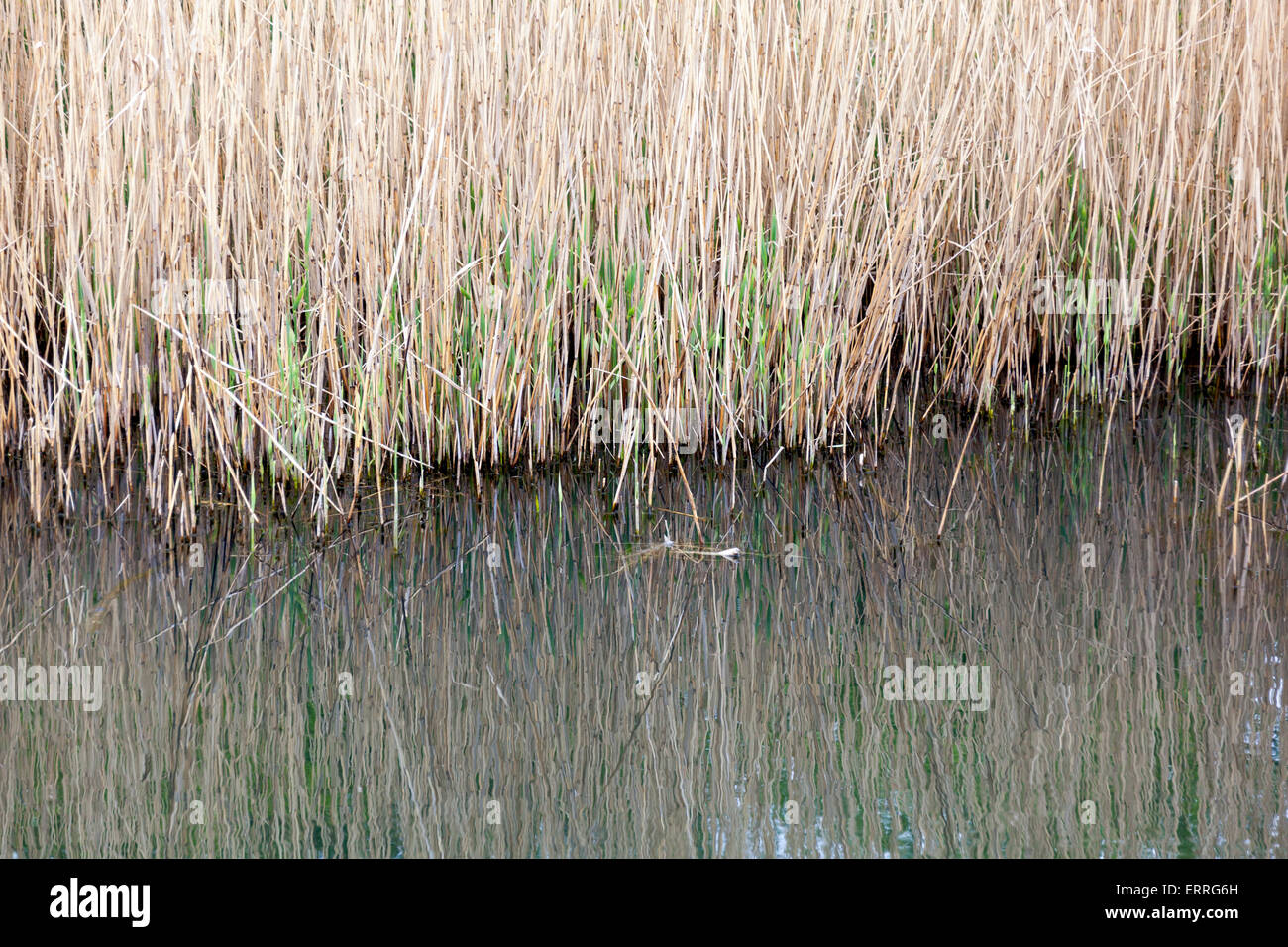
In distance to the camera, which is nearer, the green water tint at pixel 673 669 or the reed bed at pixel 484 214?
the green water tint at pixel 673 669

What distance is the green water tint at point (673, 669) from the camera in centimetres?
149

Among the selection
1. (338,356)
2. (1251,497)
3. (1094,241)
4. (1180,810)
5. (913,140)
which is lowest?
(1180,810)

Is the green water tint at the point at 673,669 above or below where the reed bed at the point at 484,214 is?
below

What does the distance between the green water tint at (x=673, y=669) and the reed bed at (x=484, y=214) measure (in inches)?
7.0

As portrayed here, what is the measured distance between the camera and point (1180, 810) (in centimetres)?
147

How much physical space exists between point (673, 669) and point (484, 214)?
38.0 inches

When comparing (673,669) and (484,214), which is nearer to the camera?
(673,669)

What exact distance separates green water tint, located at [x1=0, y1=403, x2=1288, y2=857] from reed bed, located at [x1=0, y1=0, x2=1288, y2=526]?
0.18 m

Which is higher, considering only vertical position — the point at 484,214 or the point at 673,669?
the point at 484,214

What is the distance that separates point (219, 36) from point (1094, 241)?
188 centimetres

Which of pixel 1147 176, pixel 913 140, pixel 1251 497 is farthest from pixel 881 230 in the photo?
pixel 1251 497

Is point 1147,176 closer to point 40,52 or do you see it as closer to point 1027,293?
point 1027,293

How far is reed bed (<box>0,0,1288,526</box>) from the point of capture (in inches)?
87.5

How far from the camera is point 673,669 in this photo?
1.84m
